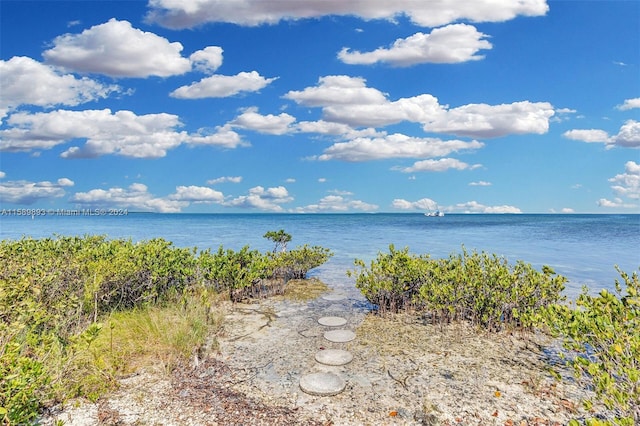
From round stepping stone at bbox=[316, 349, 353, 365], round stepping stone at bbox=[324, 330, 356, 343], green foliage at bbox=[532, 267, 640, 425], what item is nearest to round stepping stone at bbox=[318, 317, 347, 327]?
round stepping stone at bbox=[324, 330, 356, 343]

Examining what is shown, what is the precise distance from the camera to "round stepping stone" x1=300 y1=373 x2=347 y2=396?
5316 millimetres

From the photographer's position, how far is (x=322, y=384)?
552 centimetres

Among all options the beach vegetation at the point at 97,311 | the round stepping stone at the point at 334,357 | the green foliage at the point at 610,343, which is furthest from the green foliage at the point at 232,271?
the green foliage at the point at 610,343

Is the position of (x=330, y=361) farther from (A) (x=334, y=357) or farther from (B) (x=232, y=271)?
(B) (x=232, y=271)

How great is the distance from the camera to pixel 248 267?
1086 cm

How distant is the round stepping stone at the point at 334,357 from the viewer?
20.9 feet

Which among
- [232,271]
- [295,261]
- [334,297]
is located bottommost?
[334,297]

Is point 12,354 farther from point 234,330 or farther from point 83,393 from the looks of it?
point 234,330

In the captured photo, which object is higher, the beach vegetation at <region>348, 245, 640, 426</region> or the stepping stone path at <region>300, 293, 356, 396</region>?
the beach vegetation at <region>348, 245, 640, 426</region>

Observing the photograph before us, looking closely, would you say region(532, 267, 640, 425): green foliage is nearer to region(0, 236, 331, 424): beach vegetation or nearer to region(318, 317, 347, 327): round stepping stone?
region(318, 317, 347, 327): round stepping stone

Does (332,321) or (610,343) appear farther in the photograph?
(332,321)

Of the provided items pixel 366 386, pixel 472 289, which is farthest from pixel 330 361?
pixel 472 289

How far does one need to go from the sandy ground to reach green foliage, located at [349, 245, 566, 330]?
497mm

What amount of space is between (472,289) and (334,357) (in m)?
3.67
